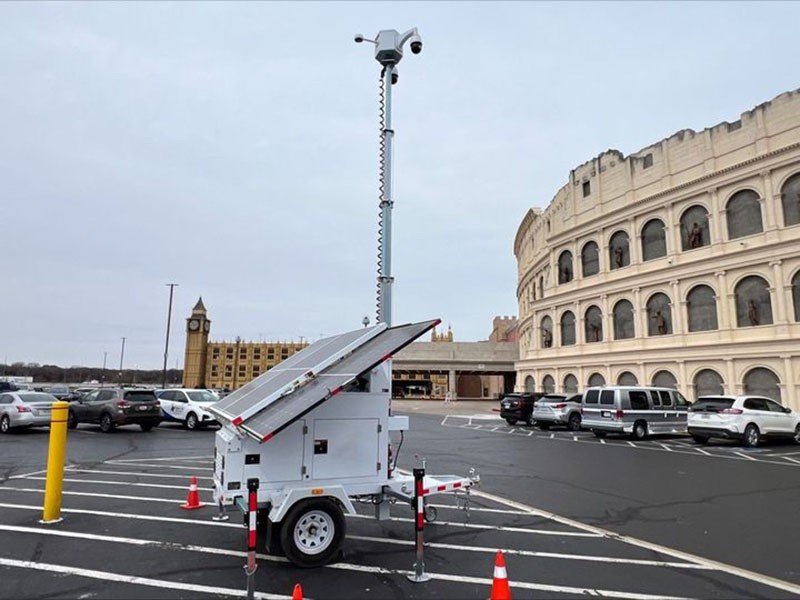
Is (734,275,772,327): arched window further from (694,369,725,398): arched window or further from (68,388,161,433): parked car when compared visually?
(68,388,161,433): parked car

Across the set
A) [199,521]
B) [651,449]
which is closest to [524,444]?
[651,449]

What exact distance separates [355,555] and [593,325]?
37392 millimetres

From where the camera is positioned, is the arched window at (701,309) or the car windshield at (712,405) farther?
the arched window at (701,309)

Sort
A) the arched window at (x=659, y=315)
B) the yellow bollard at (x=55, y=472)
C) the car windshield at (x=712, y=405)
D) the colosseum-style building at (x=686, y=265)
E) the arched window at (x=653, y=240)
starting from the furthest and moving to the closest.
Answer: the arched window at (x=653, y=240) < the arched window at (x=659, y=315) < the colosseum-style building at (x=686, y=265) < the car windshield at (x=712, y=405) < the yellow bollard at (x=55, y=472)

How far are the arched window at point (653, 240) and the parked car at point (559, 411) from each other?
49.5ft

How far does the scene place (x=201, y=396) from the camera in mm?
24531

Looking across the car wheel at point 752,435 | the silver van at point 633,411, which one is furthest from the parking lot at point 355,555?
the silver van at point 633,411

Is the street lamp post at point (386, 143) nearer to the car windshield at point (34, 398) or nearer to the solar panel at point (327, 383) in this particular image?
the solar panel at point (327, 383)

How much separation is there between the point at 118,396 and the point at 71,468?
10.2 metres

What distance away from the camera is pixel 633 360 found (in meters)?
36.0

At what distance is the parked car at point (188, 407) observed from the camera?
912 inches

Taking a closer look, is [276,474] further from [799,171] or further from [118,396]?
[799,171]

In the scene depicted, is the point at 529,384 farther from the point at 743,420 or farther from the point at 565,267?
the point at 743,420

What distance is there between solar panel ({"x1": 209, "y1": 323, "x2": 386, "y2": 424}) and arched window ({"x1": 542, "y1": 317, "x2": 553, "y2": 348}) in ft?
133
